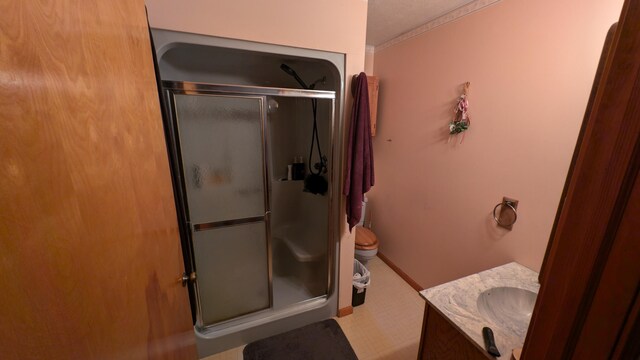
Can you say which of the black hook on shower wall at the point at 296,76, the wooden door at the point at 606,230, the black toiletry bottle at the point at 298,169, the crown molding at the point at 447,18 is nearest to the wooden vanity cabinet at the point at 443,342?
the wooden door at the point at 606,230

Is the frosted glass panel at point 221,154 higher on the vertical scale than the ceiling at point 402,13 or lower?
lower

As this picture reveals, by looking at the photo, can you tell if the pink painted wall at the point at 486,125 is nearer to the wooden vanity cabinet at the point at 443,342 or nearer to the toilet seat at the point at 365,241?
the toilet seat at the point at 365,241

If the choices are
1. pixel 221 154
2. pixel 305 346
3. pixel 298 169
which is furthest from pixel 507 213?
pixel 221 154

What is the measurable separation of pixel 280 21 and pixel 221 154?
86 centimetres

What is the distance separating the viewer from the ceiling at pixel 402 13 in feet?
5.67

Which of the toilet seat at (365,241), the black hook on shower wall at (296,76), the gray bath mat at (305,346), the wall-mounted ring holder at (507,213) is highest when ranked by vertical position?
the black hook on shower wall at (296,76)

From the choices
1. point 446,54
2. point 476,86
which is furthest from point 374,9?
point 476,86

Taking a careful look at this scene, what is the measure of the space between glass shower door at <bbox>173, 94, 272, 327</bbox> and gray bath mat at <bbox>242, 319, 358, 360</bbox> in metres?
0.27

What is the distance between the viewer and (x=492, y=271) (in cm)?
139

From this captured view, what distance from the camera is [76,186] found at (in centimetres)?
40

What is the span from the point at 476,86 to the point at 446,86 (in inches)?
9.7

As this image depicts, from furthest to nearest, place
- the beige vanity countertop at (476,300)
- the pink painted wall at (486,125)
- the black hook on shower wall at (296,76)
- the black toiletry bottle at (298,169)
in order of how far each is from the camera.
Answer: the black toiletry bottle at (298,169) → the black hook on shower wall at (296,76) → the pink painted wall at (486,125) → the beige vanity countertop at (476,300)

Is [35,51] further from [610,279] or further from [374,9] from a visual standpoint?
[374,9]

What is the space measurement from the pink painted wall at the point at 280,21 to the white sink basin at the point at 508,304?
1360 mm
